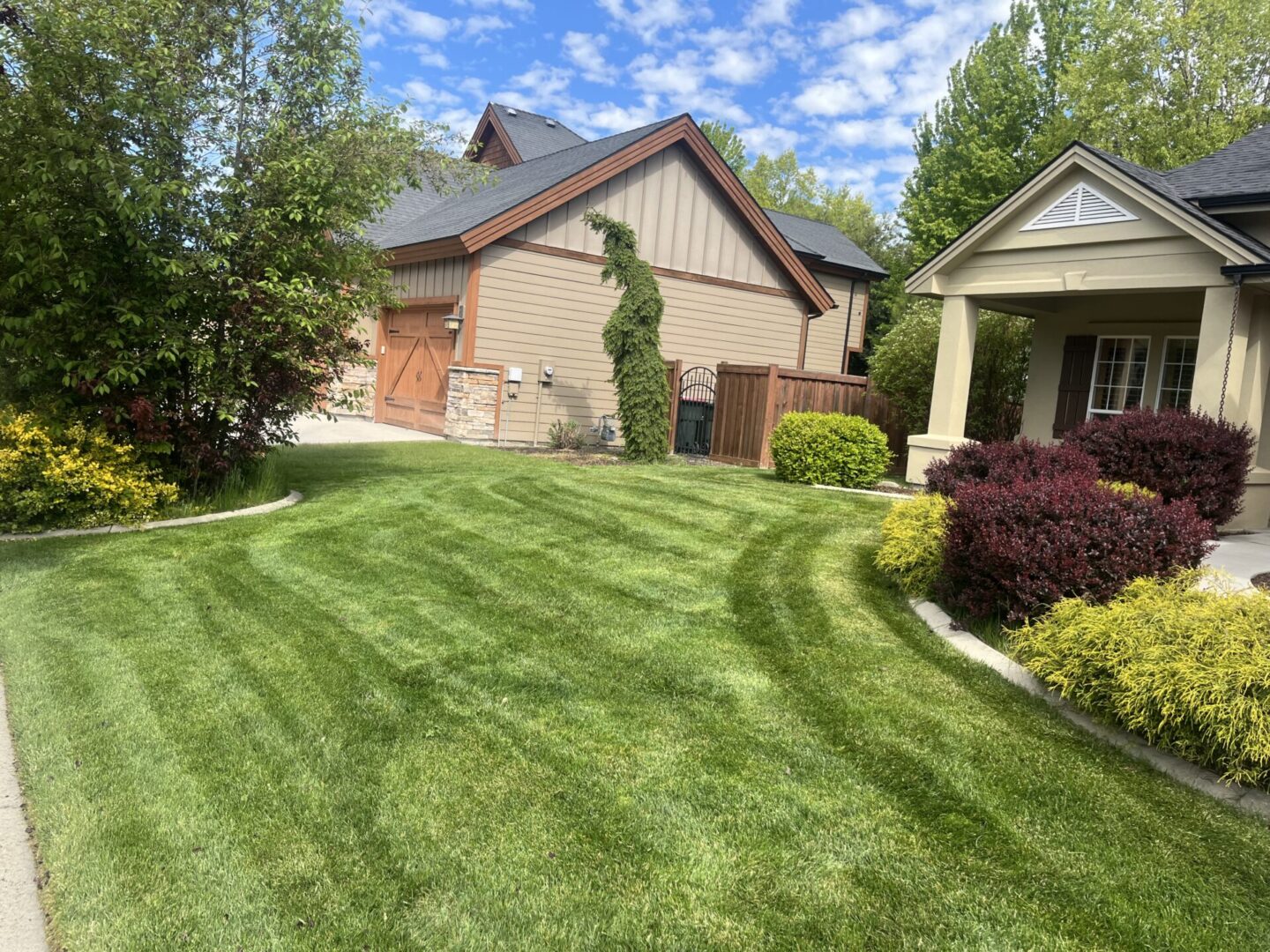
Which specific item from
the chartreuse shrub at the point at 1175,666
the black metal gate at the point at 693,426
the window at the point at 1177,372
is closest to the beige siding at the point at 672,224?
the black metal gate at the point at 693,426

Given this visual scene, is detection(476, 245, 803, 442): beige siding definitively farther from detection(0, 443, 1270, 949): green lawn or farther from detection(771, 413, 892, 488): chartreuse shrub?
detection(0, 443, 1270, 949): green lawn

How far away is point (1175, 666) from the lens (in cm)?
356

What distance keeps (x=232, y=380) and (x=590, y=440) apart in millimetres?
9131

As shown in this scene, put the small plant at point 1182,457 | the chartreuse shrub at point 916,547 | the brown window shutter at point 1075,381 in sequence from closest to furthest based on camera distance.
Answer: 1. the chartreuse shrub at point 916,547
2. the small plant at point 1182,457
3. the brown window shutter at point 1075,381

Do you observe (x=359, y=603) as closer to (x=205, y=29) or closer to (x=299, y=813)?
(x=299, y=813)

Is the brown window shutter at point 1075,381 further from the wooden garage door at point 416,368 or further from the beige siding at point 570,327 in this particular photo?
the wooden garage door at point 416,368

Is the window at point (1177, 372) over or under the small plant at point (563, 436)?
over

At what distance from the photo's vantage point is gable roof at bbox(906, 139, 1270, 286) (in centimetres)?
882

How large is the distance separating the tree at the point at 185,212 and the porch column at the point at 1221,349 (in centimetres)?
835

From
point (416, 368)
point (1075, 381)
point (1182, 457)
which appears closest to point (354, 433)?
point (416, 368)

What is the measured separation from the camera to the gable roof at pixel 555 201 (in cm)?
1516

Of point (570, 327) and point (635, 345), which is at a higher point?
point (570, 327)

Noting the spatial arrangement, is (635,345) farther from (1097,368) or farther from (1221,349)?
(1221,349)

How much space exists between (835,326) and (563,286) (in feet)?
40.0
